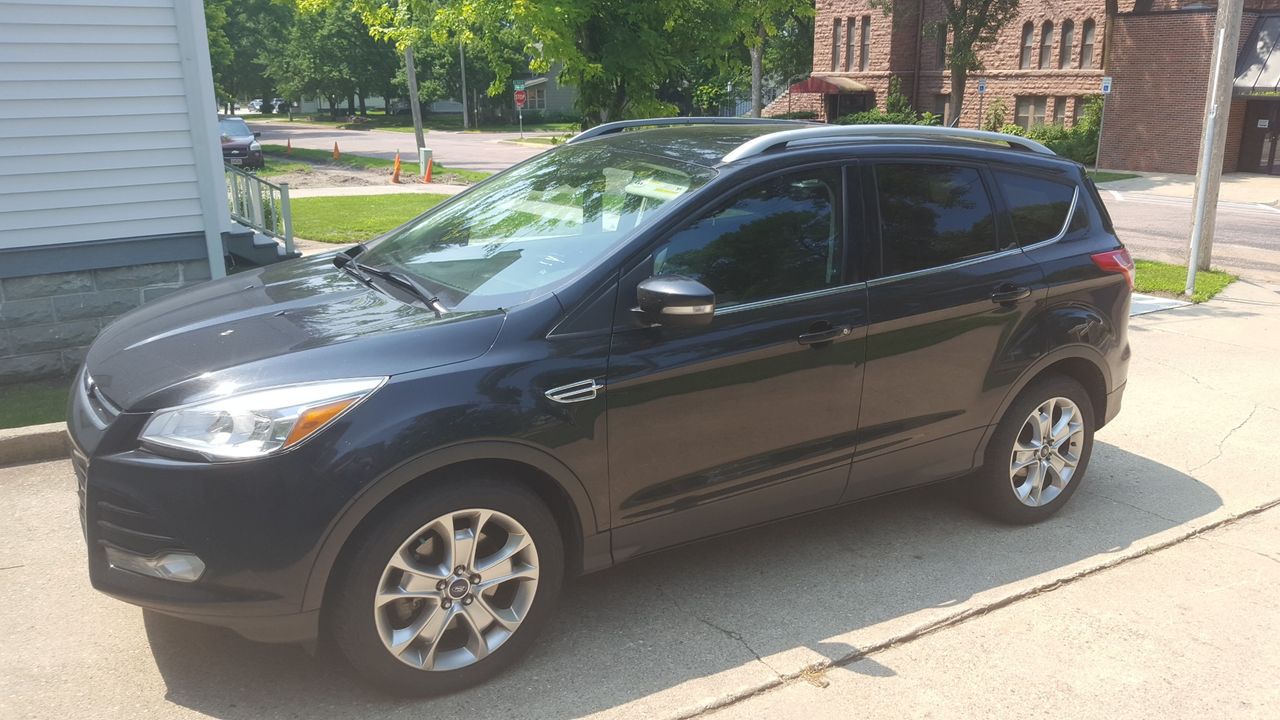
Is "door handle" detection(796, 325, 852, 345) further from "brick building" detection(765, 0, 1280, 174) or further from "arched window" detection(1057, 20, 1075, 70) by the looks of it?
"arched window" detection(1057, 20, 1075, 70)

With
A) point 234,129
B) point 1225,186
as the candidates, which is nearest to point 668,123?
point 234,129

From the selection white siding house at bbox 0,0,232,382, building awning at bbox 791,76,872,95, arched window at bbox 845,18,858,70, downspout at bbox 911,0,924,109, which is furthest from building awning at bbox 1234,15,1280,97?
white siding house at bbox 0,0,232,382

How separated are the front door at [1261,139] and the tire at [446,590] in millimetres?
33651

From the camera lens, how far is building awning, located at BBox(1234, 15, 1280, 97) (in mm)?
29016

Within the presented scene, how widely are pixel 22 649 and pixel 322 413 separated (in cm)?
164

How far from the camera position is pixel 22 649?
3.57m

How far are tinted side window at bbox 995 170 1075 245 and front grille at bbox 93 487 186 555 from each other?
368cm

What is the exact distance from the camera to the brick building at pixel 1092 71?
99.5 ft

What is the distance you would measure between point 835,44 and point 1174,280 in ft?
120

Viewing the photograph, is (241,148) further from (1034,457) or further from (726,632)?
(726,632)

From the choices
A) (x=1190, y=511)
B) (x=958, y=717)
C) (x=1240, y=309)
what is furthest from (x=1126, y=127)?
(x=958, y=717)

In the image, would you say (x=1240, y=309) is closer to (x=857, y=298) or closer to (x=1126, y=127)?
(x=857, y=298)

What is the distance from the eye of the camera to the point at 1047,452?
4766 mm

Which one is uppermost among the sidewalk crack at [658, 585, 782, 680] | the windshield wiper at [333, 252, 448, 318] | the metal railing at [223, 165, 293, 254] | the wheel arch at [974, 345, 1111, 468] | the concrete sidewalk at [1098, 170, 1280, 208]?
the windshield wiper at [333, 252, 448, 318]
